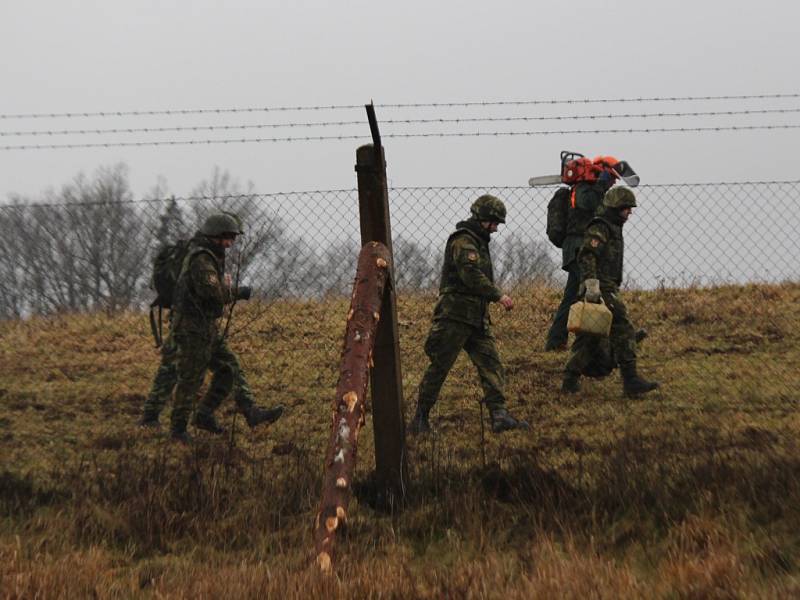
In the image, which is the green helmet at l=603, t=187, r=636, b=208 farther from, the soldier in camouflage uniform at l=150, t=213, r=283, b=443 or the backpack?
the backpack

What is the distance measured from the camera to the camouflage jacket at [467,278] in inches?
269

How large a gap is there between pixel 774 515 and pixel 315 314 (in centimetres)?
864

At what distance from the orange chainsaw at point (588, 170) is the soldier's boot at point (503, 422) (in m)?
2.83

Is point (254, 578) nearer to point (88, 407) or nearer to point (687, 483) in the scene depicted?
point (687, 483)

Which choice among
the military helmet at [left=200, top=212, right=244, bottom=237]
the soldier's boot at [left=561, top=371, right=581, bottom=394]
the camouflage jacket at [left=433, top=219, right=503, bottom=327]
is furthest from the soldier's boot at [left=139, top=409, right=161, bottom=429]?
the soldier's boot at [left=561, top=371, right=581, bottom=394]

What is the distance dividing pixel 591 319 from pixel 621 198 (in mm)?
1121

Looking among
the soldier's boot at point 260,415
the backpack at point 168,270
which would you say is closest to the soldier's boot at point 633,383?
the soldier's boot at point 260,415

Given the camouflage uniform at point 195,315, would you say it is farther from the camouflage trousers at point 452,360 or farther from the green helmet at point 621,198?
the green helmet at point 621,198

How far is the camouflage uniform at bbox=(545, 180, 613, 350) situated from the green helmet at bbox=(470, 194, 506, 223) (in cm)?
185

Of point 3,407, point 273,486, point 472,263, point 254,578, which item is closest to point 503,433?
point 472,263

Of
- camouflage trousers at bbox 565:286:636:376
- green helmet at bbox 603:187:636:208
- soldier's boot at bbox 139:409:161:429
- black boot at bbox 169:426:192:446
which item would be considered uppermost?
green helmet at bbox 603:187:636:208

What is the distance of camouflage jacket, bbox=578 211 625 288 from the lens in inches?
300

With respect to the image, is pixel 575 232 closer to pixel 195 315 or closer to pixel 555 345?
pixel 555 345

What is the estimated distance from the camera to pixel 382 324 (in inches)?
177
